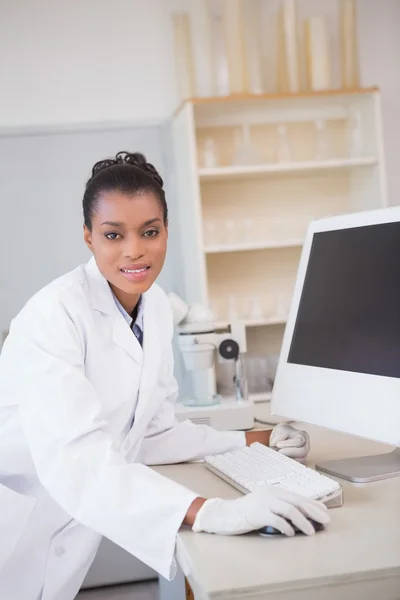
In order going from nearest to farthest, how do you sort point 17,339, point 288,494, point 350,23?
point 288,494 → point 17,339 → point 350,23

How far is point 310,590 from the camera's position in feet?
3.07

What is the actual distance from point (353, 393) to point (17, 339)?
0.61 meters

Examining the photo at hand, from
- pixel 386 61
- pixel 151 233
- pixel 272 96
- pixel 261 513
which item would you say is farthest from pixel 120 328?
pixel 386 61

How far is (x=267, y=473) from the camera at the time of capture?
4.40ft

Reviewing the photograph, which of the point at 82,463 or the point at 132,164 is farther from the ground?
the point at 132,164

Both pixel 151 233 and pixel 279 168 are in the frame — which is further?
pixel 279 168

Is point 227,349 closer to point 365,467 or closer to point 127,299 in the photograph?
point 127,299

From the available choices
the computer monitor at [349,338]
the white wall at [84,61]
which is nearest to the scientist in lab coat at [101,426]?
the computer monitor at [349,338]

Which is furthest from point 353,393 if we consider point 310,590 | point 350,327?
point 310,590

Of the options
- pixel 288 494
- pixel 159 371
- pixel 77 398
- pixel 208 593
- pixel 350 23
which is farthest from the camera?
pixel 350 23

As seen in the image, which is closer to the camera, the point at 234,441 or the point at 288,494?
the point at 288,494

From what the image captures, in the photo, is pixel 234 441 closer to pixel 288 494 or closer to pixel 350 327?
pixel 350 327

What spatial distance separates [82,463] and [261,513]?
291 millimetres

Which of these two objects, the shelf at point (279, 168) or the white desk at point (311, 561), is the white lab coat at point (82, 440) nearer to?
the white desk at point (311, 561)
